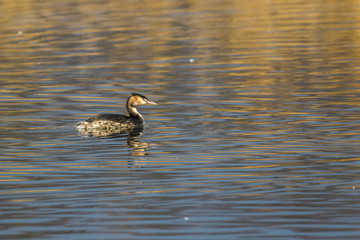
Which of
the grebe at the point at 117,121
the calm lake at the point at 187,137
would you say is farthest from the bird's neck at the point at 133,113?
the calm lake at the point at 187,137

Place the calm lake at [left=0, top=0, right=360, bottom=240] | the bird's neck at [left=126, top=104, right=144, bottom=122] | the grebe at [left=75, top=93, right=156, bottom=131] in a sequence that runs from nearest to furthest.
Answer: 1. the calm lake at [left=0, top=0, right=360, bottom=240]
2. the grebe at [left=75, top=93, right=156, bottom=131]
3. the bird's neck at [left=126, top=104, right=144, bottom=122]

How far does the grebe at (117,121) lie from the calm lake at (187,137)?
1.05 ft

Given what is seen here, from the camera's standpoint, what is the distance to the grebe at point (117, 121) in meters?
18.4

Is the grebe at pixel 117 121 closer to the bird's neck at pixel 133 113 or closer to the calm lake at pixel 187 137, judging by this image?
the bird's neck at pixel 133 113

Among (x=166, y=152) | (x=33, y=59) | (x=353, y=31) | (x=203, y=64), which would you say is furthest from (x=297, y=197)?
(x=353, y=31)

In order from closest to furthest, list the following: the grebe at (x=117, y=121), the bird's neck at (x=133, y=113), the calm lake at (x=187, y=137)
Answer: the calm lake at (x=187, y=137) → the grebe at (x=117, y=121) → the bird's neck at (x=133, y=113)

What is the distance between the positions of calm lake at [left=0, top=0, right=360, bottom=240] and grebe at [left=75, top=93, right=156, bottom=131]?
321 millimetres

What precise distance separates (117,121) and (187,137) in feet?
6.65

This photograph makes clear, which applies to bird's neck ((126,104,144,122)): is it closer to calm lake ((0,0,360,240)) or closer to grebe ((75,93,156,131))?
grebe ((75,93,156,131))

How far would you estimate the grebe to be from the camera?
724 inches

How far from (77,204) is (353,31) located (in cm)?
2589

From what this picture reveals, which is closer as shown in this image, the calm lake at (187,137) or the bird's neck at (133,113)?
the calm lake at (187,137)

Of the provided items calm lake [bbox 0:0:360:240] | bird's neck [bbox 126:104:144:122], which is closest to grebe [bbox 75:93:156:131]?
bird's neck [bbox 126:104:144:122]

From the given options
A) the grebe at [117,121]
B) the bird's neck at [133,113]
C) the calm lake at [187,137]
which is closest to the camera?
the calm lake at [187,137]
